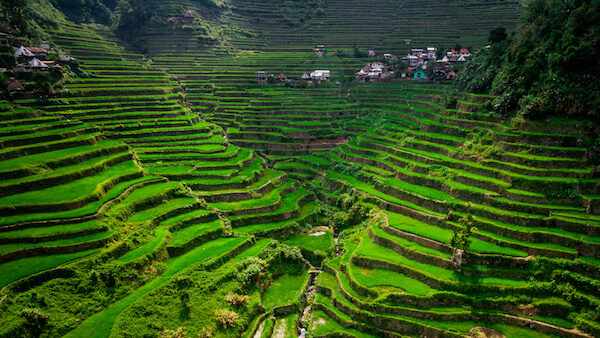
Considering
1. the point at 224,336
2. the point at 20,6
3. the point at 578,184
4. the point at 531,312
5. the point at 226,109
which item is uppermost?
the point at 20,6

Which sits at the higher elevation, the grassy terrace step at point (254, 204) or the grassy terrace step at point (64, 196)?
the grassy terrace step at point (64, 196)

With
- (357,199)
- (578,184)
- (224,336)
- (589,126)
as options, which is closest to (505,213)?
(578,184)

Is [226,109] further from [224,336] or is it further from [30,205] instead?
[224,336]

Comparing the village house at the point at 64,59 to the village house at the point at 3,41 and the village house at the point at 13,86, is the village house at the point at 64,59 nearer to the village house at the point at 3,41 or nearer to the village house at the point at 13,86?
the village house at the point at 3,41

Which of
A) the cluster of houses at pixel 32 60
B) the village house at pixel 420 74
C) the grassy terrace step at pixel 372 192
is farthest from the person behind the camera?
the village house at pixel 420 74

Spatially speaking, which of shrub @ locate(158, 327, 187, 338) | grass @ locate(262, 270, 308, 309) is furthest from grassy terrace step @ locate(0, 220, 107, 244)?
grass @ locate(262, 270, 308, 309)

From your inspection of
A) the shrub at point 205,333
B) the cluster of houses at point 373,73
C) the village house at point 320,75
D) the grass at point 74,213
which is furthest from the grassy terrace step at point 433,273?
the village house at point 320,75
